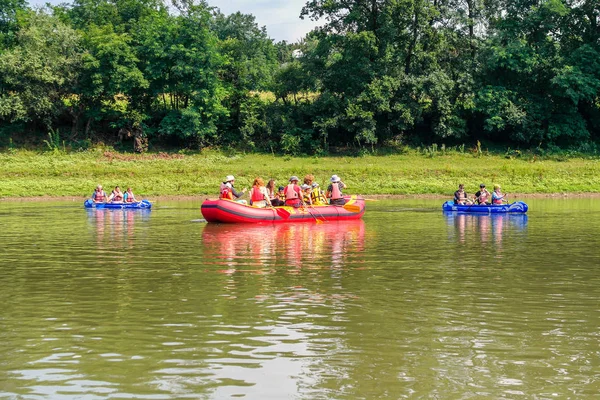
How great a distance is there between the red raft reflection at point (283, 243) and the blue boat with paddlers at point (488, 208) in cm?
639

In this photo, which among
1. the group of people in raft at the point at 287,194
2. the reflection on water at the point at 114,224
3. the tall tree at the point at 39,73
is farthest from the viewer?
the tall tree at the point at 39,73

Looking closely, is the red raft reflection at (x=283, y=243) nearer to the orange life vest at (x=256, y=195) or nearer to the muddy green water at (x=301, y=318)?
the muddy green water at (x=301, y=318)

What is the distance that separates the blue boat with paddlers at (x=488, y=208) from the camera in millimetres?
29125

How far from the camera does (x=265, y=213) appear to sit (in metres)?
25.0

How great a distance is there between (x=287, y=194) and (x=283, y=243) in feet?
20.1

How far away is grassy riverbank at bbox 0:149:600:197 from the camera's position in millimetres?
41312

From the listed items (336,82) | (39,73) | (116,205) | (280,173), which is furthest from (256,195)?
(39,73)

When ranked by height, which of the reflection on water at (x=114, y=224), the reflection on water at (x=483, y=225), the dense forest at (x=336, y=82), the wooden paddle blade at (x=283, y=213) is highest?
the dense forest at (x=336, y=82)

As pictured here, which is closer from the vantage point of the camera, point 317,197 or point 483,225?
point 483,225

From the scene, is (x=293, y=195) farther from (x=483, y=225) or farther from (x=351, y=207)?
(x=483, y=225)

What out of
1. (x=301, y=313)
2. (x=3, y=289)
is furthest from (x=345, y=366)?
(x=3, y=289)

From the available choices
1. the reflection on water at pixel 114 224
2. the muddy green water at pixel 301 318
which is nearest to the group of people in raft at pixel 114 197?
the reflection on water at pixel 114 224

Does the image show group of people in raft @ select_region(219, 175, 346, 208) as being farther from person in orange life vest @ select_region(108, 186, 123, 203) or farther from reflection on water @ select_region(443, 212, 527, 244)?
person in orange life vest @ select_region(108, 186, 123, 203)

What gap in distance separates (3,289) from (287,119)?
4165 cm
